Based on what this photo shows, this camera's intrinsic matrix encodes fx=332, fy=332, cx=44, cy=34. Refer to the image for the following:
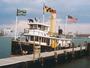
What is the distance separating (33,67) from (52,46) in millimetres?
19982

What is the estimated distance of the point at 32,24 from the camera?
180 feet

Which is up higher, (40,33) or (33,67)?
(40,33)

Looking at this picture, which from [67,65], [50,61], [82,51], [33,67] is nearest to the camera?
[33,67]

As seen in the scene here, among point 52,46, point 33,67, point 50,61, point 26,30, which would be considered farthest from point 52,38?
point 33,67

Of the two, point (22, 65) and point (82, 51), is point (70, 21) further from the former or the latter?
point (22, 65)

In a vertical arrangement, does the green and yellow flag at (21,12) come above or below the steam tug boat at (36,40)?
above

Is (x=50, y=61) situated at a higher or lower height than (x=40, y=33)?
lower

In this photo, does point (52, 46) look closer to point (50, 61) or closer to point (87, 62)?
point (87, 62)

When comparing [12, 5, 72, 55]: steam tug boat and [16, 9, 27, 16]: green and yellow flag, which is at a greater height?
[16, 9, 27, 16]: green and yellow flag

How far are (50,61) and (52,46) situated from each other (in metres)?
14.1

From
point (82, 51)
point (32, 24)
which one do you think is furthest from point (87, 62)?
point (32, 24)

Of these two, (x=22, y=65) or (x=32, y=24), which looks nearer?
(x=22, y=65)

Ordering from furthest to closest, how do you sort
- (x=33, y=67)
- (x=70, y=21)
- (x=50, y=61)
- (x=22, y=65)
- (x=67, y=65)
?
(x=70, y=21)
(x=67, y=65)
(x=50, y=61)
(x=33, y=67)
(x=22, y=65)

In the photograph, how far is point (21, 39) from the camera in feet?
182
